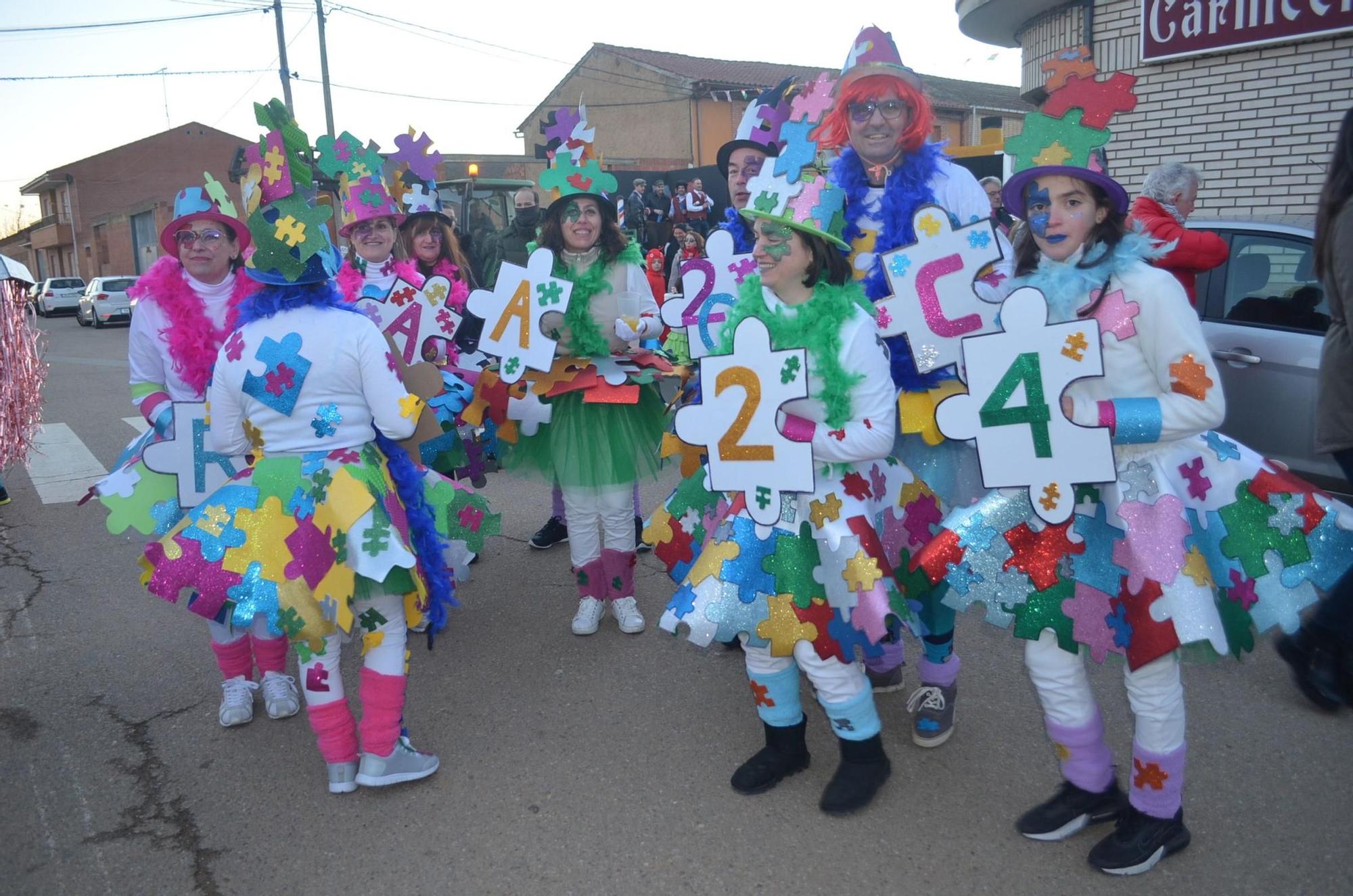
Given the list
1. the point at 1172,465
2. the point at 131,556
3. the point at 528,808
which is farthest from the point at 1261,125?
the point at 131,556

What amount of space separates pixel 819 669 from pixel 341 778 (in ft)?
5.11

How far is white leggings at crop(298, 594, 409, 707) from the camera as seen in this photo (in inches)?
119

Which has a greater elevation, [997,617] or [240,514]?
[240,514]

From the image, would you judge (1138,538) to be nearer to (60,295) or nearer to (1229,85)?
(1229,85)

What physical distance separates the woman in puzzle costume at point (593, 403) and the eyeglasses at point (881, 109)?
4.31 ft

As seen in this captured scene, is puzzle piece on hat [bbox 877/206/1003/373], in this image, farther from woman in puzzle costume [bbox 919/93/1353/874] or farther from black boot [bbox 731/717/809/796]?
black boot [bbox 731/717/809/796]

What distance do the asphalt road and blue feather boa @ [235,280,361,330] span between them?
5.00 feet

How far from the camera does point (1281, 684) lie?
11.9ft

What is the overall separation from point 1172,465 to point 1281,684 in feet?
5.55

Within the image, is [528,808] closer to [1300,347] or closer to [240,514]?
[240,514]

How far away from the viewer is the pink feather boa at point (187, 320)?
3.60 m

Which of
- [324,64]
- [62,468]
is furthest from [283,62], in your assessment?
[62,468]

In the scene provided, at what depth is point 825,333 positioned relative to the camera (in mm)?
2695

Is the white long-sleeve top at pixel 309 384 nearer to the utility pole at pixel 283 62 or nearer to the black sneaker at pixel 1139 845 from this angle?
the black sneaker at pixel 1139 845
